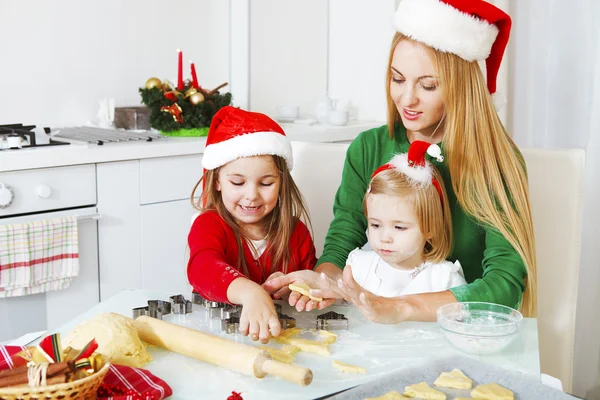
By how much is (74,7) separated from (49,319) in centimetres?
130

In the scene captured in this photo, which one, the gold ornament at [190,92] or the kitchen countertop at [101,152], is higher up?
the gold ornament at [190,92]

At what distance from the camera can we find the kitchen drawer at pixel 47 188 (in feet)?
8.10

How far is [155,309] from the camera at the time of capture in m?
1.36

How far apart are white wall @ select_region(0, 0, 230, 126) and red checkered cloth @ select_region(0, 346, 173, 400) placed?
2.14 meters

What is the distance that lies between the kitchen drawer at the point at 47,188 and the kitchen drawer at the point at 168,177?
8.4 inches

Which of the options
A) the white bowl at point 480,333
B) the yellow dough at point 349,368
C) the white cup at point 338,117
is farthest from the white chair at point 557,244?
the white cup at point 338,117

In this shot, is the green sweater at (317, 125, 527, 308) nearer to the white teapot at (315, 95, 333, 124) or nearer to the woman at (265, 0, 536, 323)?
the woman at (265, 0, 536, 323)

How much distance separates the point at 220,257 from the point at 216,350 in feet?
1.71

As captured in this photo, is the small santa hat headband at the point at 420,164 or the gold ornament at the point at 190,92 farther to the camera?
the gold ornament at the point at 190,92

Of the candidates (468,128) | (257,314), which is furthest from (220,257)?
(468,128)

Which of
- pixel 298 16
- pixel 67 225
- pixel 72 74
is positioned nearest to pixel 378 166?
pixel 67 225

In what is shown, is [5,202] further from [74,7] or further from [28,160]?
[74,7]

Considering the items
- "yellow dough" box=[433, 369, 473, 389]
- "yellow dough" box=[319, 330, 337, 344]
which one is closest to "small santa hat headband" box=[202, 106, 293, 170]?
"yellow dough" box=[319, 330, 337, 344]

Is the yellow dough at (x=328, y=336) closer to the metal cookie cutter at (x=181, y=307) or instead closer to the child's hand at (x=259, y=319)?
the child's hand at (x=259, y=319)
